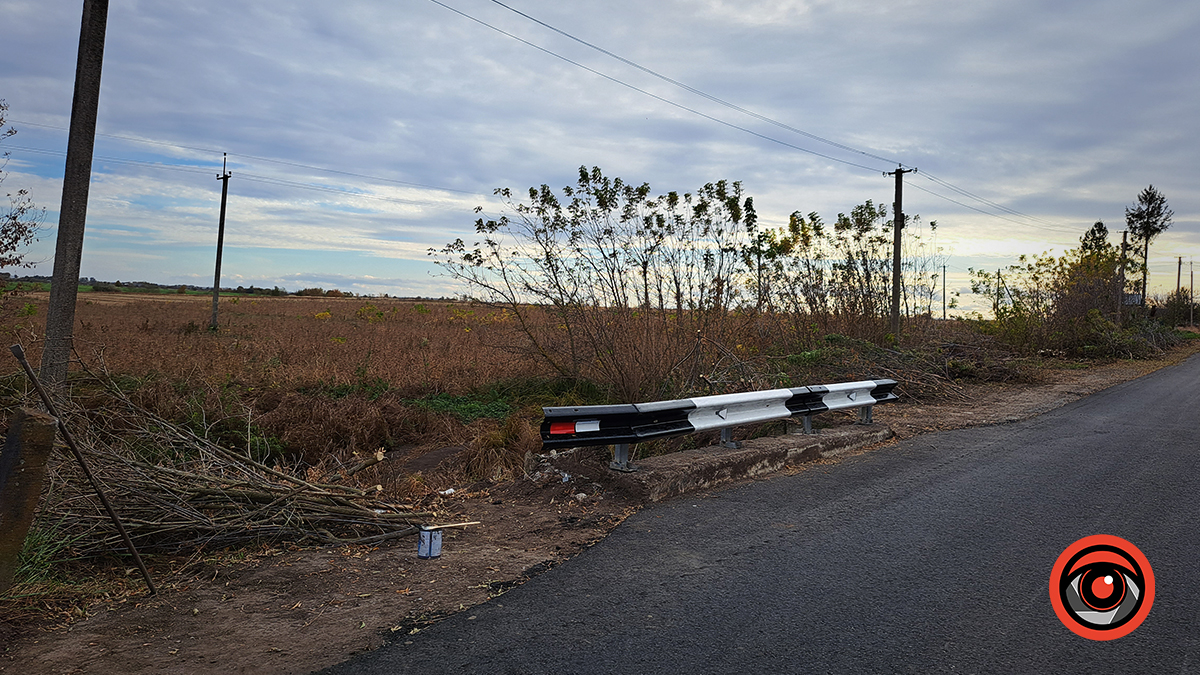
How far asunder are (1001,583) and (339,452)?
314 inches

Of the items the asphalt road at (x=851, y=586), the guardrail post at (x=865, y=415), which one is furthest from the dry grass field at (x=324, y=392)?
the guardrail post at (x=865, y=415)

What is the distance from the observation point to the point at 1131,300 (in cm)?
3884

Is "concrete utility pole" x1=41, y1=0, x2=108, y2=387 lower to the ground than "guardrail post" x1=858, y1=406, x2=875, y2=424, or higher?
higher

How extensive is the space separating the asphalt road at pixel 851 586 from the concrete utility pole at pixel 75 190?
6.83 meters

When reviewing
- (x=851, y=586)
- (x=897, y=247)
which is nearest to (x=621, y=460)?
(x=851, y=586)

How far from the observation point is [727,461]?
6.68 m

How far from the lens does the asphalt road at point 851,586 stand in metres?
3.23

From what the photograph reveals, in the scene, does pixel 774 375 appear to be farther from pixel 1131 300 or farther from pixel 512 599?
pixel 1131 300

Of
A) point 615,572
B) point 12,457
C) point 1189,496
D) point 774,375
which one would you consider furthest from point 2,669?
point 774,375

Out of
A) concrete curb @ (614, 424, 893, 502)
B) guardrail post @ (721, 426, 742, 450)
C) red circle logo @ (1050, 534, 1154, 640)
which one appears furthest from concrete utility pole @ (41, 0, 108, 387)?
red circle logo @ (1050, 534, 1154, 640)

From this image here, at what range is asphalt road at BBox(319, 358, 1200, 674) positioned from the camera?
3.23 m

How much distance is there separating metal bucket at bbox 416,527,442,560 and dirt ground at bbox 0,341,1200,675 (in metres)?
0.05

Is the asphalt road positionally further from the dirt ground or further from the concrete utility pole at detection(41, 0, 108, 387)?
the concrete utility pole at detection(41, 0, 108, 387)

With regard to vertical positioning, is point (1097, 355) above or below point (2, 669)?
above
